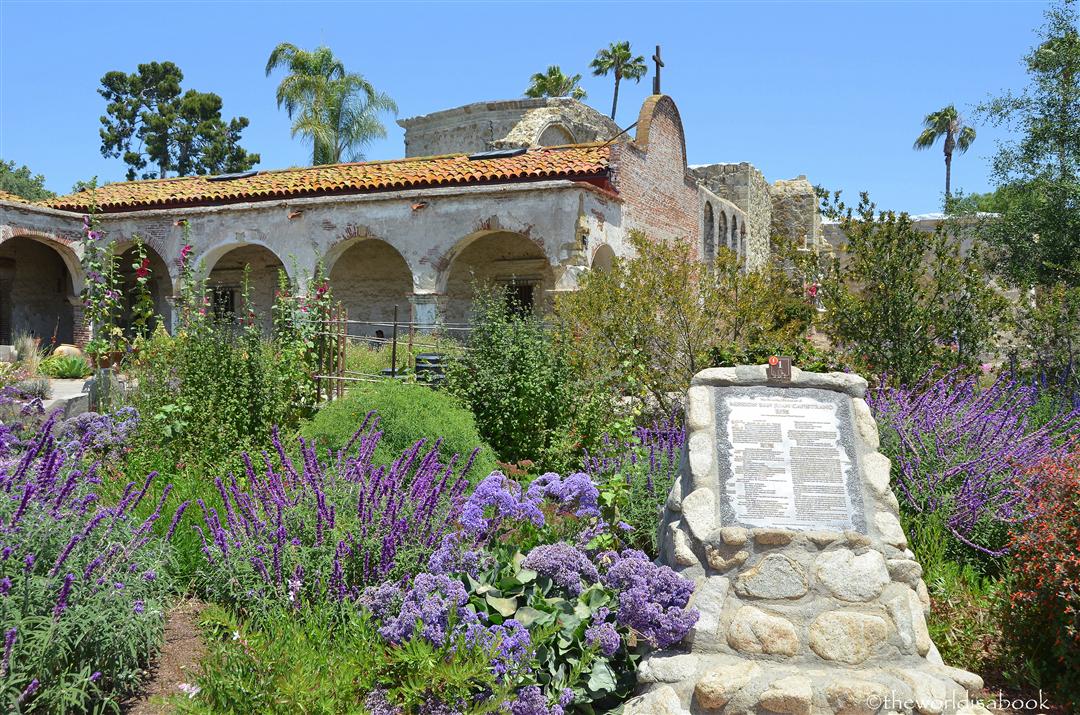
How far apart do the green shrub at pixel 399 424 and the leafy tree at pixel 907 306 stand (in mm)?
4139

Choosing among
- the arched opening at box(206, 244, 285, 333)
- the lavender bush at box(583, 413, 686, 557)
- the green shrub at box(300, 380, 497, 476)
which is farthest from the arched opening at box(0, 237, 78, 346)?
the lavender bush at box(583, 413, 686, 557)

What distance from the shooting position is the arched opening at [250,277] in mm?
20250

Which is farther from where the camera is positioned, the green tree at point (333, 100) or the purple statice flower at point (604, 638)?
the green tree at point (333, 100)

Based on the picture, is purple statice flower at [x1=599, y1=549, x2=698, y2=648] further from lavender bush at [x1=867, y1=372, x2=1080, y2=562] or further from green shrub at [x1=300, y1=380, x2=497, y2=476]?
green shrub at [x1=300, y1=380, x2=497, y2=476]

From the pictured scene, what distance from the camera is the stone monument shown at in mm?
3732

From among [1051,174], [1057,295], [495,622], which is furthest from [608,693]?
[1051,174]

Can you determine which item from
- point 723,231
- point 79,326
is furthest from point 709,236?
point 79,326

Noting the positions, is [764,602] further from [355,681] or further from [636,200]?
[636,200]

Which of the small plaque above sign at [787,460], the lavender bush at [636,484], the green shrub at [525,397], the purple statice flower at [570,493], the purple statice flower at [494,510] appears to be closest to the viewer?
the purple statice flower at [494,510]

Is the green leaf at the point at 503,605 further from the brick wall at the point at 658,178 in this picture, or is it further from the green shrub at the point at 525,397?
the brick wall at the point at 658,178

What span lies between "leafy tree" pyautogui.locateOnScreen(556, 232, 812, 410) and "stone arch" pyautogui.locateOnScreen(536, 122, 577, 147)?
1344 cm

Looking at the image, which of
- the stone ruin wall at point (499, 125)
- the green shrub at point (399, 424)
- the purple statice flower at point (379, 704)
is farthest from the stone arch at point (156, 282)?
the purple statice flower at point (379, 704)

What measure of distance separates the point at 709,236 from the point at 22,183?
3987 cm

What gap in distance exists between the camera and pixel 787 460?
4441 mm
